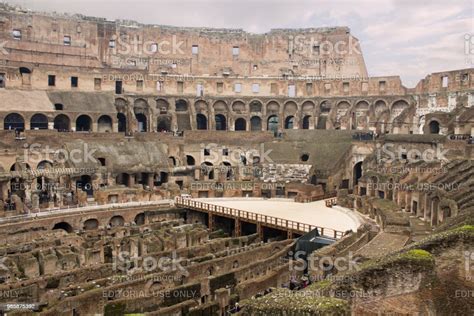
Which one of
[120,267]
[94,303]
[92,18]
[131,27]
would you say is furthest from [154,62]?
[94,303]

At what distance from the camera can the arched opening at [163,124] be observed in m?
47.0

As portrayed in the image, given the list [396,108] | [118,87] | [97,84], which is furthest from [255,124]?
[97,84]

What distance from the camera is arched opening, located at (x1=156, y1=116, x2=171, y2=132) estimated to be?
46969mm

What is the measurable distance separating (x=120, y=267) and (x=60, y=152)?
18.2 m

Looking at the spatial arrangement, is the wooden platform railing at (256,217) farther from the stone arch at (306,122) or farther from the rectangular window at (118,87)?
the stone arch at (306,122)

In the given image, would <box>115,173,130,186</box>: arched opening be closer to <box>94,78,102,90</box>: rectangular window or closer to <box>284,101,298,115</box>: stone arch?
<box>94,78,102,90</box>: rectangular window

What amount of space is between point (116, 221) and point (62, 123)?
1565 cm

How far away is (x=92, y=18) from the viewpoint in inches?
1964

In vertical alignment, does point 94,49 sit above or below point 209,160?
above

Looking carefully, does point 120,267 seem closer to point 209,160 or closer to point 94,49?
point 209,160

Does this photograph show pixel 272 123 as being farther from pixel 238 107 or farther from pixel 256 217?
pixel 256 217

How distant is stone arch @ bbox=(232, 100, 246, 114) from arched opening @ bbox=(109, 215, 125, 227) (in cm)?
2209

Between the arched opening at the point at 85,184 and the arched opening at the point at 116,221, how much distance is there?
4.88m

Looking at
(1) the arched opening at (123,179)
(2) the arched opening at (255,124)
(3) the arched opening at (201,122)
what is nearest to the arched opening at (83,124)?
(1) the arched opening at (123,179)
